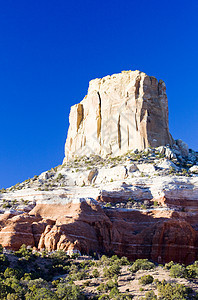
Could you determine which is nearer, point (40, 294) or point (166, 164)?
point (40, 294)

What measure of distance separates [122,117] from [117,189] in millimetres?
22814

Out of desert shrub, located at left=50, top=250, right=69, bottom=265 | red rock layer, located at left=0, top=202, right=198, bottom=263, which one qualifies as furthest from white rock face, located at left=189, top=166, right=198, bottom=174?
desert shrub, located at left=50, top=250, right=69, bottom=265

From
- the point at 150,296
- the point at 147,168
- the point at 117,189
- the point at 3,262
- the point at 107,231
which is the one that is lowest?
the point at 150,296

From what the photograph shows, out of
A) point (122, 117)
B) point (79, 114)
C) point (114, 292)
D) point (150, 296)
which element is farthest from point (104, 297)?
point (79, 114)

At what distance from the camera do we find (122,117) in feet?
254

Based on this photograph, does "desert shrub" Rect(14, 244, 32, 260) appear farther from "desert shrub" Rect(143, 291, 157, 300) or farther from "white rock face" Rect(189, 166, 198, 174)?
"white rock face" Rect(189, 166, 198, 174)

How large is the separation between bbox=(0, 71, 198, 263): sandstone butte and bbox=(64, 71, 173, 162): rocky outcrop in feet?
0.61

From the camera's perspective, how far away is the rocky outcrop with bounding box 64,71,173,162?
245 feet

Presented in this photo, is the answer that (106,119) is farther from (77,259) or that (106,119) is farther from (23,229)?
(77,259)

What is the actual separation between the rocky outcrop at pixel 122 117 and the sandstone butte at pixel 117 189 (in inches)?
7.3

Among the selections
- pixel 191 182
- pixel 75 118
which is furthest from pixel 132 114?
pixel 191 182

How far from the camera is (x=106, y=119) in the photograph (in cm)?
7962

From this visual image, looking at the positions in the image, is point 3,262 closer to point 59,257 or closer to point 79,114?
point 59,257

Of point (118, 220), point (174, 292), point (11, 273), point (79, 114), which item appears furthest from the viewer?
point (79, 114)
